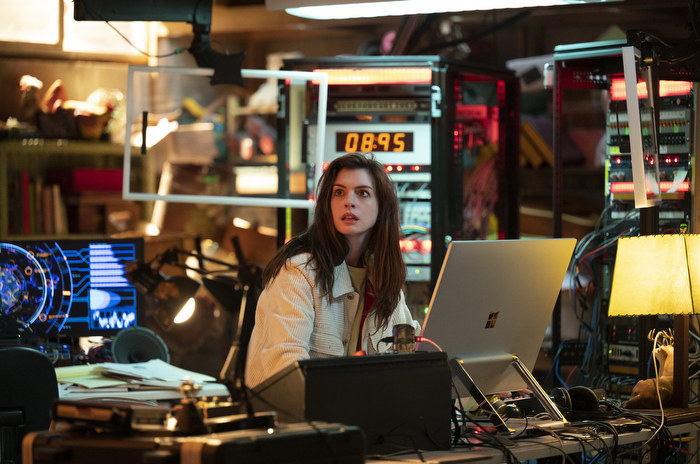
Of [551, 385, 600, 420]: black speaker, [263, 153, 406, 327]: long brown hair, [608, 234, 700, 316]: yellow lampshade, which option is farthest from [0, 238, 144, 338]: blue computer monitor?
[608, 234, 700, 316]: yellow lampshade

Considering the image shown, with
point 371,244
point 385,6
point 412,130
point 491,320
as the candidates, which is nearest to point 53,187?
point 412,130

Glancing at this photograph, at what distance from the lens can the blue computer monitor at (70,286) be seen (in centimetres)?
379

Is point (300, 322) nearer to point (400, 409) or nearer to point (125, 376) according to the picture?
point (400, 409)

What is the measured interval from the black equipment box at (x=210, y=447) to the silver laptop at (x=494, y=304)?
0.67m

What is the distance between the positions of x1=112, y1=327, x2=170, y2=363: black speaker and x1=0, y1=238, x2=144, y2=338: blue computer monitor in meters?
0.04

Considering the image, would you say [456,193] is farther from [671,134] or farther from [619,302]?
[619,302]

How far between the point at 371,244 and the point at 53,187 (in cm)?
351

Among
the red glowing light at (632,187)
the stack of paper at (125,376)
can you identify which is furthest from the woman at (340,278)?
the red glowing light at (632,187)

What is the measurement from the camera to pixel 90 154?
6.45m

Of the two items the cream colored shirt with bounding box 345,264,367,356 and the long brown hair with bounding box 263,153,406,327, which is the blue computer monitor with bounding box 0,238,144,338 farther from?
the cream colored shirt with bounding box 345,264,367,356

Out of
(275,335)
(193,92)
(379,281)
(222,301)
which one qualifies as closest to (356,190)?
(379,281)

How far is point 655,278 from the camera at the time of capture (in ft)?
10.3

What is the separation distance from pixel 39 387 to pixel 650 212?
236 cm

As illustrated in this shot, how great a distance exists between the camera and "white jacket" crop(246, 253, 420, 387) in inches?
113
